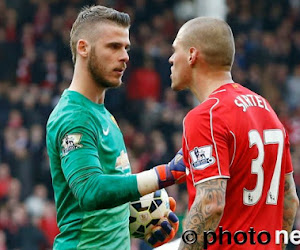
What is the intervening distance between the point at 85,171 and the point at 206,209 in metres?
0.75

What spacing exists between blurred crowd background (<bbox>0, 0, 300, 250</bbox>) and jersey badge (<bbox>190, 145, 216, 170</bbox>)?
6.82 m

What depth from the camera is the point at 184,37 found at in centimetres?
489

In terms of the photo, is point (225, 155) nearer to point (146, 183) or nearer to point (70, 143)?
point (146, 183)

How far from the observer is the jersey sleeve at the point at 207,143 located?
448cm

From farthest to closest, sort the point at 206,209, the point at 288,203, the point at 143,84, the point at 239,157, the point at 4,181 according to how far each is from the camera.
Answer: the point at 143,84 → the point at 4,181 → the point at 288,203 → the point at 239,157 → the point at 206,209

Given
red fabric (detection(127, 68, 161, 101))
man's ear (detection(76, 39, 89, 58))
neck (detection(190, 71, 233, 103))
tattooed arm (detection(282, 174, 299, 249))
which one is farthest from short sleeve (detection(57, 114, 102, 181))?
red fabric (detection(127, 68, 161, 101))

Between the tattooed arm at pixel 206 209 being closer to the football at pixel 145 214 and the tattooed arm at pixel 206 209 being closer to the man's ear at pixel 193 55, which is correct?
the man's ear at pixel 193 55

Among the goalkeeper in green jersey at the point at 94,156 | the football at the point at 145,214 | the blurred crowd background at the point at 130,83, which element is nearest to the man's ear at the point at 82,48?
the goalkeeper in green jersey at the point at 94,156

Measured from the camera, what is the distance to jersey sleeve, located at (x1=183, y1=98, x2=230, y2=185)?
4477 millimetres

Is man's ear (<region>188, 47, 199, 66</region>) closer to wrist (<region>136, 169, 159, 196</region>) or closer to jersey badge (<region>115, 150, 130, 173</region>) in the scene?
wrist (<region>136, 169, 159, 196</region>)

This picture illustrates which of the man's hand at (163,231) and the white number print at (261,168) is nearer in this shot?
the white number print at (261,168)

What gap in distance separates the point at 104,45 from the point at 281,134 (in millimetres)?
1231

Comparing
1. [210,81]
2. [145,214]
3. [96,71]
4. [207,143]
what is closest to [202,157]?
[207,143]

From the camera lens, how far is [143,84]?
48.1ft
